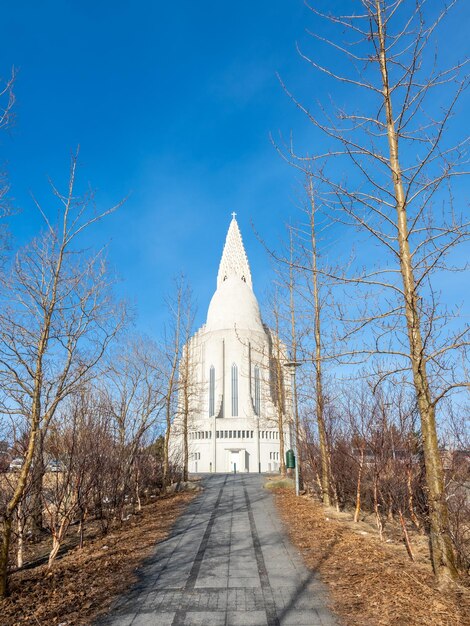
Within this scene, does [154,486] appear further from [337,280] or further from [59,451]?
[337,280]

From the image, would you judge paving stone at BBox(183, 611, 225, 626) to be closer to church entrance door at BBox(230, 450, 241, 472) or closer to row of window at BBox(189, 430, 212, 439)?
church entrance door at BBox(230, 450, 241, 472)

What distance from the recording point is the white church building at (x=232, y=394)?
155 feet

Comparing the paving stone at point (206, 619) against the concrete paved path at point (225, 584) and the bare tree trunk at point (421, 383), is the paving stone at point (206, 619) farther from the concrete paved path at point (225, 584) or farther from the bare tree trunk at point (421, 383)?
the bare tree trunk at point (421, 383)

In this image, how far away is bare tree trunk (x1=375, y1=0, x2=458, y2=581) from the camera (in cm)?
569

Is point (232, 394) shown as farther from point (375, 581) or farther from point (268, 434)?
point (375, 581)

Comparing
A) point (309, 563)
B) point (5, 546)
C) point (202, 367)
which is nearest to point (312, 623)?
point (309, 563)

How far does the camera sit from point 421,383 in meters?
6.13

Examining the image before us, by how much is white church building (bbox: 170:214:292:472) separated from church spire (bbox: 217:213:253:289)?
3436mm

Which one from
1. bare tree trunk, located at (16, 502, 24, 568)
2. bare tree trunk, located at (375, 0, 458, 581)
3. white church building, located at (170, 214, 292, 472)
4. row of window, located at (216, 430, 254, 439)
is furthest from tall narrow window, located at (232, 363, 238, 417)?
bare tree trunk, located at (375, 0, 458, 581)

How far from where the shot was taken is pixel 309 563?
7273mm

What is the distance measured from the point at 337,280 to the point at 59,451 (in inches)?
304

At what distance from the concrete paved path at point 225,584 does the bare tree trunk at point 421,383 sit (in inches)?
63.3

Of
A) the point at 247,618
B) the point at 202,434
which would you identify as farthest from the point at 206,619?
the point at 202,434

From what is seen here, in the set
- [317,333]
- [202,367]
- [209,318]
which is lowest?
[317,333]
